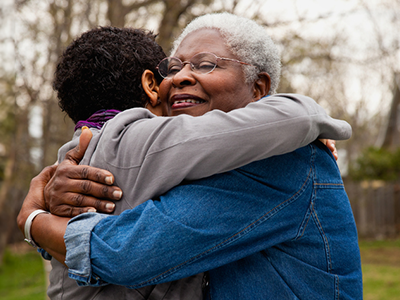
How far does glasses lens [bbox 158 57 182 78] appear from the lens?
2.30 metres

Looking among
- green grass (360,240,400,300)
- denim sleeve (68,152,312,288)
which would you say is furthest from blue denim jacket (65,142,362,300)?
green grass (360,240,400,300)

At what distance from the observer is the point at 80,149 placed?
1.87 meters

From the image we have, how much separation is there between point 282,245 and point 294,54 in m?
5.44

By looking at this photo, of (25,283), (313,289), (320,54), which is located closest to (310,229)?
(313,289)

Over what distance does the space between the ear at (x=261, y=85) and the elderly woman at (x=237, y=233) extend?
218mm

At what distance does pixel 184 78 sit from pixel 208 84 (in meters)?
0.14

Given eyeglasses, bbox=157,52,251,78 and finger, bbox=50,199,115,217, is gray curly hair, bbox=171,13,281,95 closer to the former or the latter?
eyeglasses, bbox=157,52,251,78

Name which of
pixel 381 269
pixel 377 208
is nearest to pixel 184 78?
pixel 381 269

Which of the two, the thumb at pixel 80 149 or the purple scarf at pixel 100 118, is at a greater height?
the purple scarf at pixel 100 118

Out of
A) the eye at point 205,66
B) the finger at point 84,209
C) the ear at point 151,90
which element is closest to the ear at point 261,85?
the eye at point 205,66

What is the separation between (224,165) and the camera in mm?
1585

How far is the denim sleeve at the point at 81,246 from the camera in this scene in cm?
162

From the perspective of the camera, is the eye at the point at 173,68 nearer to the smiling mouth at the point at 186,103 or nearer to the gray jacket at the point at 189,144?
the smiling mouth at the point at 186,103

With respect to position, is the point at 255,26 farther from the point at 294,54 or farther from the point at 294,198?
the point at 294,54
